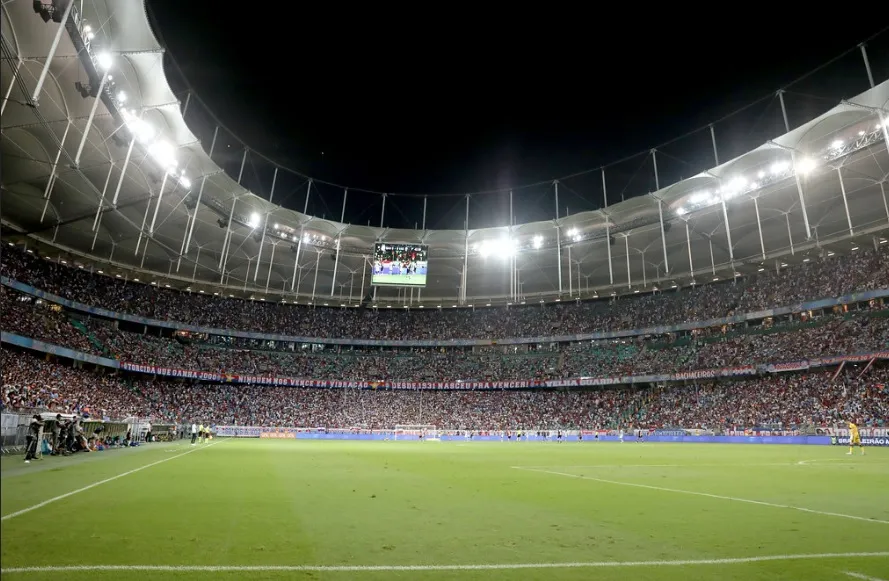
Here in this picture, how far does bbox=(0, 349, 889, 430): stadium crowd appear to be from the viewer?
37438 mm

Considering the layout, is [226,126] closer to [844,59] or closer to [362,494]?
[362,494]

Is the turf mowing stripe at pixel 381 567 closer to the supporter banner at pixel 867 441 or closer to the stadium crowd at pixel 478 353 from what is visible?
the supporter banner at pixel 867 441

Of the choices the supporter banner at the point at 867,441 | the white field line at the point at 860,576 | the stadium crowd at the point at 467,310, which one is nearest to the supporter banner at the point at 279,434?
the stadium crowd at the point at 467,310

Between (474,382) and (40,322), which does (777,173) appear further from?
(40,322)

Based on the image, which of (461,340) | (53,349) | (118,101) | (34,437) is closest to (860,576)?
(34,437)

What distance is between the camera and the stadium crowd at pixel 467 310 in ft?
150

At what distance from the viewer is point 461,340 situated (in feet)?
217

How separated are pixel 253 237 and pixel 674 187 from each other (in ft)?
127

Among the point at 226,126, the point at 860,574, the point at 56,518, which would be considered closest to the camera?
the point at 860,574

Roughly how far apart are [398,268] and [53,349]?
1143 inches

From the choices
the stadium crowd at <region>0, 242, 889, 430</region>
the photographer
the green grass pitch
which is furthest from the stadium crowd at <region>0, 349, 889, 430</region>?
the green grass pitch

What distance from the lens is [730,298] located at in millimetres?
53688

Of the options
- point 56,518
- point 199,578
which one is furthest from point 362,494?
point 199,578

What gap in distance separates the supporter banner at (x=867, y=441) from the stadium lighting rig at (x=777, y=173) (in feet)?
57.9
